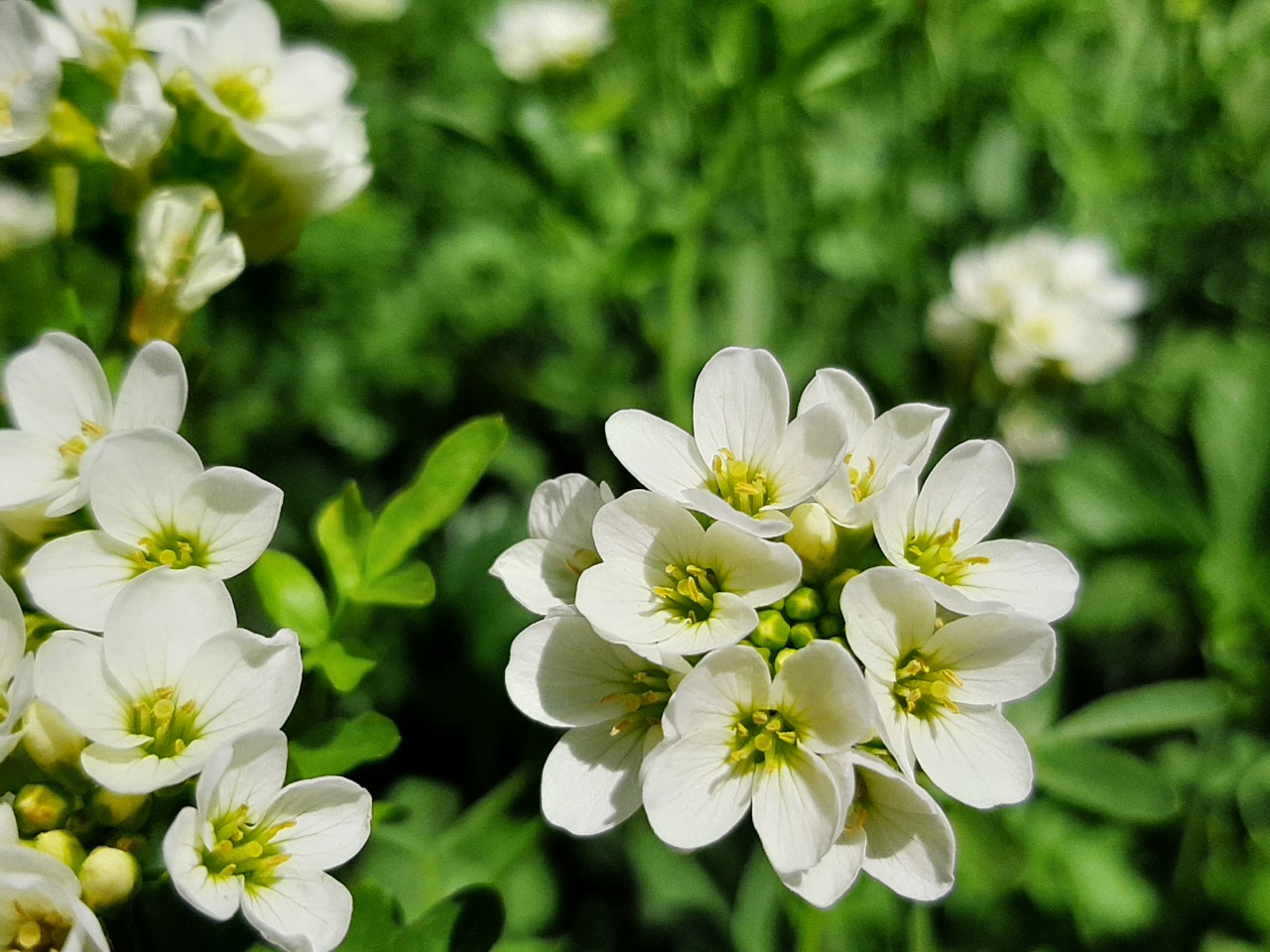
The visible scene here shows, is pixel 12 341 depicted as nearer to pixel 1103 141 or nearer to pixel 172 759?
pixel 172 759

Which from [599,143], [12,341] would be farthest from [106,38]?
[599,143]

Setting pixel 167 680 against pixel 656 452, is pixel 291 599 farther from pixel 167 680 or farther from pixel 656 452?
pixel 656 452

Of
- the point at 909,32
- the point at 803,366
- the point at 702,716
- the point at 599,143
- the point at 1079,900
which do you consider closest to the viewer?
the point at 702,716

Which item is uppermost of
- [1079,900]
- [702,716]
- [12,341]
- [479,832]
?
[702,716]

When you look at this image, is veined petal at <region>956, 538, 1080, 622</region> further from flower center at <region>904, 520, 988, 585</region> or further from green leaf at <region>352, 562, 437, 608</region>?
green leaf at <region>352, 562, 437, 608</region>

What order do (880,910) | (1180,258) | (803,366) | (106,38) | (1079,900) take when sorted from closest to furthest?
(106,38)
(880,910)
(1079,900)
(803,366)
(1180,258)

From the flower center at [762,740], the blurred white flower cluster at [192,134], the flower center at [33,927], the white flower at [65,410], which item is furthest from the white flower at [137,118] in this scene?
the flower center at [762,740]

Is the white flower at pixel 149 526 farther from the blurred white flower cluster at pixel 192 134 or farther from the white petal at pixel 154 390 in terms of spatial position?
the blurred white flower cluster at pixel 192 134

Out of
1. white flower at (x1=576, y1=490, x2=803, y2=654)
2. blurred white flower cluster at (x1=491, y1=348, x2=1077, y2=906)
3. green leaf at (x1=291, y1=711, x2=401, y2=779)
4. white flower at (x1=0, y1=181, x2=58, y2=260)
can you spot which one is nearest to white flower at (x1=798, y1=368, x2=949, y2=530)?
blurred white flower cluster at (x1=491, y1=348, x2=1077, y2=906)
